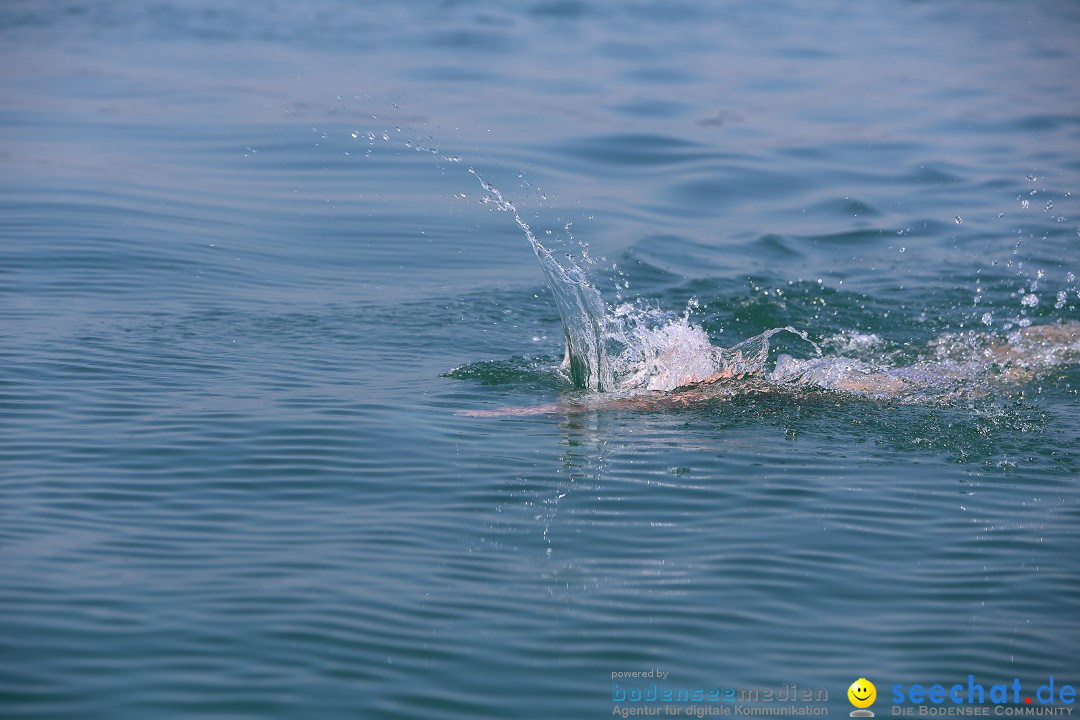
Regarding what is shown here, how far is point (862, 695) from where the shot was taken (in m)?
4.87

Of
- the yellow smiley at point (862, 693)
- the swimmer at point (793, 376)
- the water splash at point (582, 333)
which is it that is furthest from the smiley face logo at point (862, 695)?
the water splash at point (582, 333)

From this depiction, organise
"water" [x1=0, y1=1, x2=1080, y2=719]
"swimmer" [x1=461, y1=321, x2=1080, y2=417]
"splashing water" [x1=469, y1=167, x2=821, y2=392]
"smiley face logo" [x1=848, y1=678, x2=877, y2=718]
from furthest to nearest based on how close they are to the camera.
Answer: "splashing water" [x1=469, y1=167, x2=821, y2=392], "swimmer" [x1=461, y1=321, x2=1080, y2=417], "water" [x1=0, y1=1, x2=1080, y2=719], "smiley face logo" [x1=848, y1=678, x2=877, y2=718]

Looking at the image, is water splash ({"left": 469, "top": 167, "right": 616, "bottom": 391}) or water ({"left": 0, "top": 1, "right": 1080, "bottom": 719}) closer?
water ({"left": 0, "top": 1, "right": 1080, "bottom": 719})

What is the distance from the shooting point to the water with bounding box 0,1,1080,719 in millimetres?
5176

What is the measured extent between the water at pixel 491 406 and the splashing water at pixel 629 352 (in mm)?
195

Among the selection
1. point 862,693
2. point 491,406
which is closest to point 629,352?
point 491,406

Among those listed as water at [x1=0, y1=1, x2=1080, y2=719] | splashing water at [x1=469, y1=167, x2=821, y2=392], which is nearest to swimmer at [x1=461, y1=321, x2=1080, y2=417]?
splashing water at [x1=469, y1=167, x2=821, y2=392]

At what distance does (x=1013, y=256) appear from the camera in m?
12.6

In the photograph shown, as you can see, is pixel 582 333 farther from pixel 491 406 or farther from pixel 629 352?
pixel 491 406

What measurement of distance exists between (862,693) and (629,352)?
4.51m

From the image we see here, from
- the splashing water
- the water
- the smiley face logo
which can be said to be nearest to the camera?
the smiley face logo

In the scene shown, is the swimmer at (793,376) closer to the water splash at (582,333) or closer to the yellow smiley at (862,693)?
the water splash at (582,333)

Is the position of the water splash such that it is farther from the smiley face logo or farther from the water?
the smiley face logo

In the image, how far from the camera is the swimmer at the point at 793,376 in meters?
8.34
